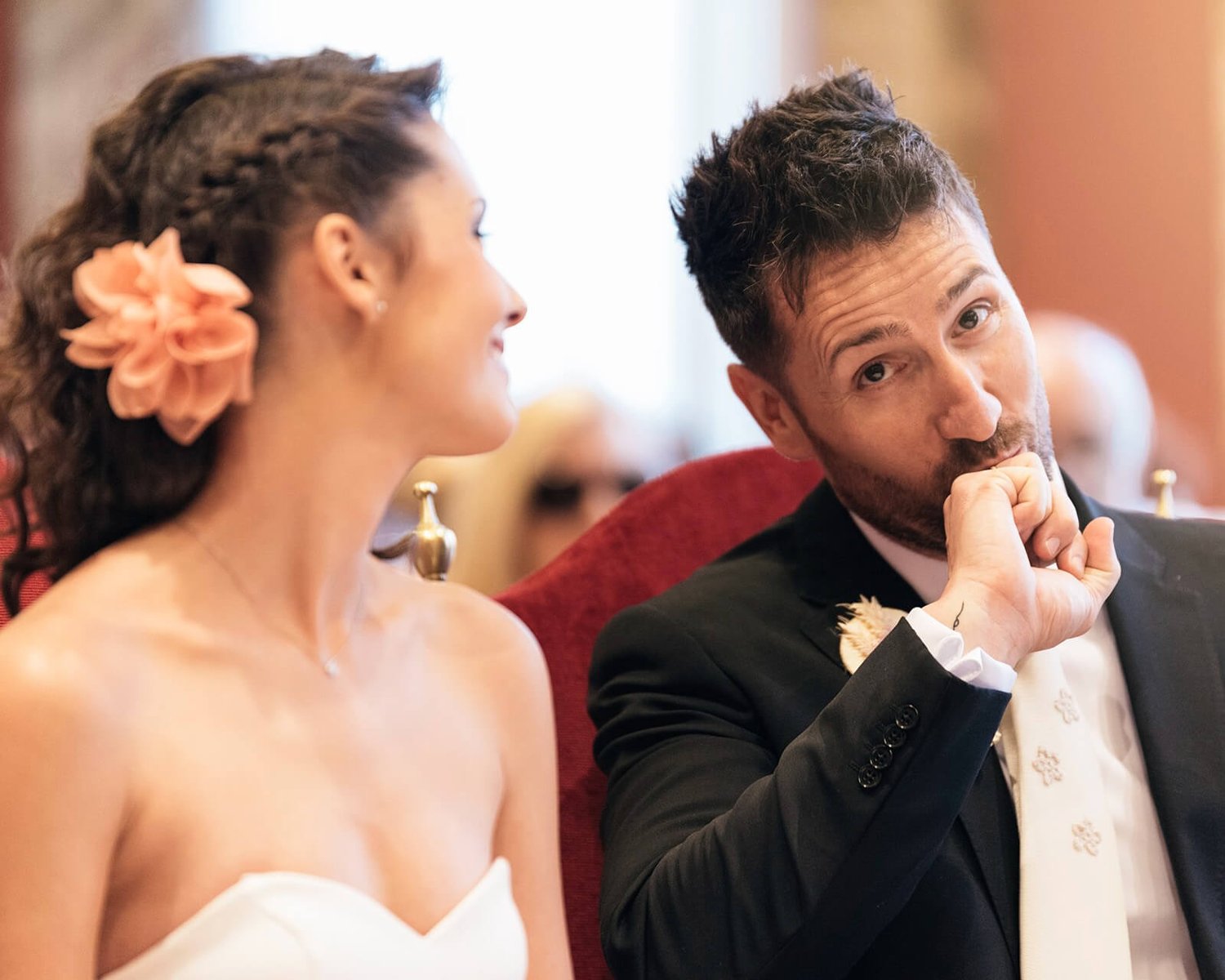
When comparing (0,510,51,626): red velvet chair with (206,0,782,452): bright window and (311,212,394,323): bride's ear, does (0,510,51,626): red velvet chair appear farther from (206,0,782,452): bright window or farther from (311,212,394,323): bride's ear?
(206,0,782,452): bright window

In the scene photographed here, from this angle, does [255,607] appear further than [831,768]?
No

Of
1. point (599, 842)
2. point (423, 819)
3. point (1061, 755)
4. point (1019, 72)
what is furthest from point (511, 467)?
point (1019, 72)

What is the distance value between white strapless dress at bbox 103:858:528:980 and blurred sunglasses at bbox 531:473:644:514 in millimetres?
2244

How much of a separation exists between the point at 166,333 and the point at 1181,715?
3.72ft

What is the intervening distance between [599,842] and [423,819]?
54cm

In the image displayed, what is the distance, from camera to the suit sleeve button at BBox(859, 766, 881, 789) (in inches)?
52.5

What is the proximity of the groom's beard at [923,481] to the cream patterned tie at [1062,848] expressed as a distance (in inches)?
8.1

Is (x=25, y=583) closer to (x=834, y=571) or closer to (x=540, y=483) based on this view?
(x=834, y=571)

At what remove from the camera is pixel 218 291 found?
1065 millimetres

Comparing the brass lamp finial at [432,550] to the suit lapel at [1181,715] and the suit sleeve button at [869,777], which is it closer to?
the suit sleeve button at [869,777]

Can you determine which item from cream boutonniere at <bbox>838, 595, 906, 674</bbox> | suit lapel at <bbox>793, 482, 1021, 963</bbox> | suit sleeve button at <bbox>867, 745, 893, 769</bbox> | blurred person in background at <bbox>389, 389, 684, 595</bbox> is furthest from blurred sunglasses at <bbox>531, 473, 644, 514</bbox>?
suit sleeve button at <bbox>867, 745, 893, 769</bbox>

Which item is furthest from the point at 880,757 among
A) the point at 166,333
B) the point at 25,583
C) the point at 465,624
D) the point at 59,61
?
the point at 59,61

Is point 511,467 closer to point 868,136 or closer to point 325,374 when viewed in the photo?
point 868,136

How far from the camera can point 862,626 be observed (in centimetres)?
165
